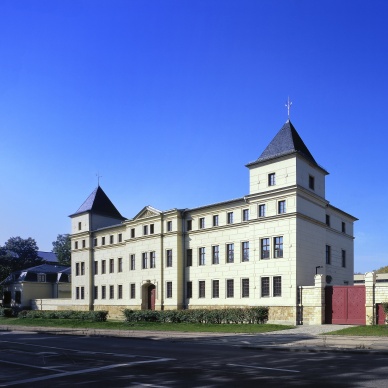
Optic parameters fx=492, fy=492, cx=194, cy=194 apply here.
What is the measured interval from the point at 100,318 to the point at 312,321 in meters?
18.7

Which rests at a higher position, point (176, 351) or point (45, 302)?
point (176, 351)

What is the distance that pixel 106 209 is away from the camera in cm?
6050

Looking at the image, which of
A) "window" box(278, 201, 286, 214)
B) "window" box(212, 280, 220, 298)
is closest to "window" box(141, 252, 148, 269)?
"window" box(212, 280, 220, 298)

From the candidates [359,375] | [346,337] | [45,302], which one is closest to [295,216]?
[346,337]

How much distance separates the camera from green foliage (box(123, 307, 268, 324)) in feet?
121

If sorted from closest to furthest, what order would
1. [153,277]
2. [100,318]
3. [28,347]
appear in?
1. [28,347]
2. [100,318]
3. [153,277]

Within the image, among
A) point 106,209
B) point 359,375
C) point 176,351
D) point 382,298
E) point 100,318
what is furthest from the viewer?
point 106,209

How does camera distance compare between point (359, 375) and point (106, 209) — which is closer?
point (359, 375)

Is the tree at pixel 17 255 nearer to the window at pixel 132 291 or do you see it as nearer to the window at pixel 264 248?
the window at pixel 132 291

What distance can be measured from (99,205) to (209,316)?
26576mm

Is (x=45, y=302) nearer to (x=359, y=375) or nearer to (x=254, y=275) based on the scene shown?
(x=254, y=275)

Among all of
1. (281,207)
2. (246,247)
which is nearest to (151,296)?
(246,247)

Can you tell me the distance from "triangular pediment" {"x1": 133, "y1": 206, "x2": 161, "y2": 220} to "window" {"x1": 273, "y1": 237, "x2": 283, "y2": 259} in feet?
45.8

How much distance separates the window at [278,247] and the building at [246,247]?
0.26 feet
